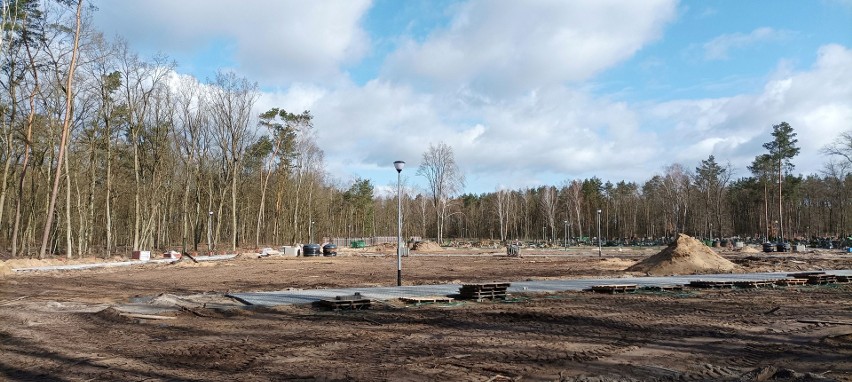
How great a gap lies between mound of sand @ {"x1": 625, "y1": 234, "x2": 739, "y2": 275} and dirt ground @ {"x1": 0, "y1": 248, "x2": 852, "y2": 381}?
428 inches

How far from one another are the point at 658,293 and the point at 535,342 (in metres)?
10.7

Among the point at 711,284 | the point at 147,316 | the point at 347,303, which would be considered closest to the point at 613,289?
the point at 711,284

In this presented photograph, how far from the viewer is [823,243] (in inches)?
2490

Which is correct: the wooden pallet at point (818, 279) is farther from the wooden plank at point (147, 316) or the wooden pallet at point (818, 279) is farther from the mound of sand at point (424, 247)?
the mound of sand at point (424, 247)

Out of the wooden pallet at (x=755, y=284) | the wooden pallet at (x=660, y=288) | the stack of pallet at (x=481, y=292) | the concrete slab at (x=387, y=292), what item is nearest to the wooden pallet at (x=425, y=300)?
the stack of pallet at (x=481, y=292)

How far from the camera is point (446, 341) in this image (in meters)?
9.80

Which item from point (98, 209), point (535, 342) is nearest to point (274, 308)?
point (535, 342)

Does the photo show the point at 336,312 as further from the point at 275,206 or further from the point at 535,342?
the point at 275,206

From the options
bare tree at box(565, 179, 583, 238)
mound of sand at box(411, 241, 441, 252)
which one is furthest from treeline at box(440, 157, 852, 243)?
mound of sand at box(411, 241, 441, 252)

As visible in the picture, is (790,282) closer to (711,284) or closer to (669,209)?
(711,284)

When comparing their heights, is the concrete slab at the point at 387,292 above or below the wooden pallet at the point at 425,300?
below

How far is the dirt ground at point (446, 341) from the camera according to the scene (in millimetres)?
7582

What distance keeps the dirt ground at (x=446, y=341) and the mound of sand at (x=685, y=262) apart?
35.7ft

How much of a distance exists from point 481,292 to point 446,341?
6.32m
